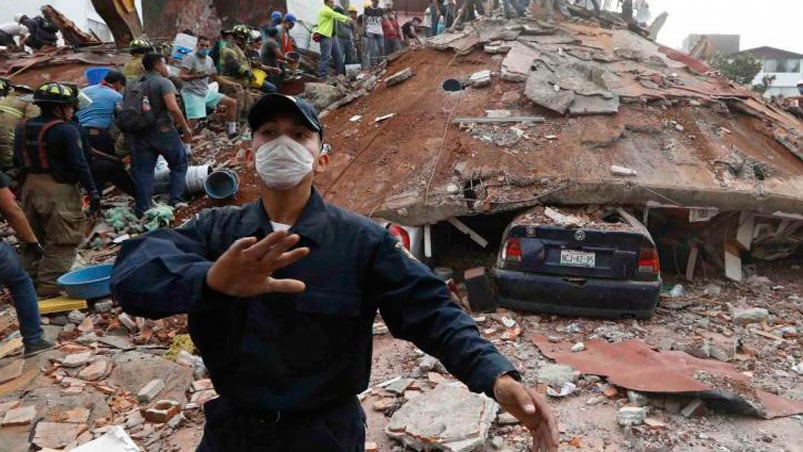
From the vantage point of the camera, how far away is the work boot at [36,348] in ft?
14.4

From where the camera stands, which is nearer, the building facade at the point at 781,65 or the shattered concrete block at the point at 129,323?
the shattered concrete block at the point at 129,323

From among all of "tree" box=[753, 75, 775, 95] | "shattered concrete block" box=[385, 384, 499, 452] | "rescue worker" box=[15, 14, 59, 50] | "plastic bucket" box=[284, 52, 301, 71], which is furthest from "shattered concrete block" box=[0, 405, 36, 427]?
"tree" box=[753, 75, 775, 95]

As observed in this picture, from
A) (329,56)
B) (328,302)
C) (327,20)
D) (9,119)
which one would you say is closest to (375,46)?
(329,56)

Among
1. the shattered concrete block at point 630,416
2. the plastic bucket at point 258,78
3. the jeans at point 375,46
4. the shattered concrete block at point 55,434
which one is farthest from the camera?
the jeans at point 375,46

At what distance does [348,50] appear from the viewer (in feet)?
44.1

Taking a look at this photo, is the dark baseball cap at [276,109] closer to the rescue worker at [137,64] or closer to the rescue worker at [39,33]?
the rescue worker at [137,64]

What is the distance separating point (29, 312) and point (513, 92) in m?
6.12

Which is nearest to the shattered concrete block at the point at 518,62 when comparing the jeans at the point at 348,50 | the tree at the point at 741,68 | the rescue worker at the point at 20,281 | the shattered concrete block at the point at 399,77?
the shattered concrete block at the point at 399,77

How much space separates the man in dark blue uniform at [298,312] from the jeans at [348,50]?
1204 centimetres

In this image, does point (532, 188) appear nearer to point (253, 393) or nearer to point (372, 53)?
point (253, 393)

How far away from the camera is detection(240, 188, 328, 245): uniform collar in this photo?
1.65m

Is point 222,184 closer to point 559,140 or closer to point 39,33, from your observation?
point 559,140

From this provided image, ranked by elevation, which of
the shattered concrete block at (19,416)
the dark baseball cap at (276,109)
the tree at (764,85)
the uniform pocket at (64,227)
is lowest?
the tree at (764,85)

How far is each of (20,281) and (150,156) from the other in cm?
288
